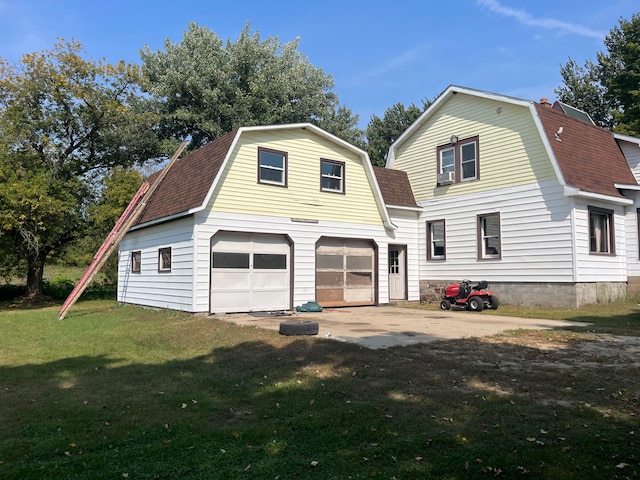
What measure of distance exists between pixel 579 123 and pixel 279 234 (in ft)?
38.1

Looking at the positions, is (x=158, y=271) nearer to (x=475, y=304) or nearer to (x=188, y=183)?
(x=188, y=183)

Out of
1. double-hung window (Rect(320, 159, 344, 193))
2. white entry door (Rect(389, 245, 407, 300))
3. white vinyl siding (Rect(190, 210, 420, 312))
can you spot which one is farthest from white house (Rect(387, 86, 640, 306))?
double-hung window (Rect(320, 159, 344, 193))

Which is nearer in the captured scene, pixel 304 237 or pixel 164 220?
pixel 164 220

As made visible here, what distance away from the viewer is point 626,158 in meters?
18.2

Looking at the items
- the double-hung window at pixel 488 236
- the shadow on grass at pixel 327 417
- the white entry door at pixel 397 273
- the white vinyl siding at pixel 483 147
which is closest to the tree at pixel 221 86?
the white vinyl siding at pixel 483 147

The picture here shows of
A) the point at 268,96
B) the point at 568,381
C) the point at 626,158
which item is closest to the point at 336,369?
the point at 568,381

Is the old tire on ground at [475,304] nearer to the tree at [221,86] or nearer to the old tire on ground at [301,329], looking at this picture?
the old tire on ground at [301,329]

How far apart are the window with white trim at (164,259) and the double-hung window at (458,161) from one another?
10721mm

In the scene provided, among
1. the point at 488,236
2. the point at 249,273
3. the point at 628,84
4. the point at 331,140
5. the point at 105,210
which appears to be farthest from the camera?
the point at 628,84

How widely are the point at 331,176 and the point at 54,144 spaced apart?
14736mm

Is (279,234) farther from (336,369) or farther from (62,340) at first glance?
(336,369)

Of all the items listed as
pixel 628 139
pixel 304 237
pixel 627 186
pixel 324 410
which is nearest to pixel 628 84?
pixel 628 139

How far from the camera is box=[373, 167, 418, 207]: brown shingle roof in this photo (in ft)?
62.9

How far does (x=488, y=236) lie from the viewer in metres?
17.7
